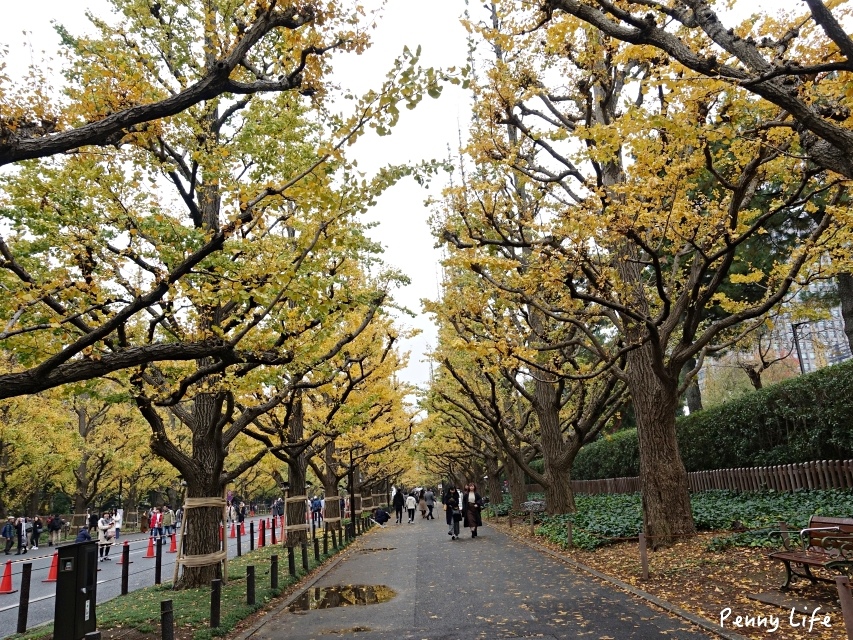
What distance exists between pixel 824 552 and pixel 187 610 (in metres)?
8.59

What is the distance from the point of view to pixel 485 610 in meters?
8.05

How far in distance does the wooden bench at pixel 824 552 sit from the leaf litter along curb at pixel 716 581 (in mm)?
214

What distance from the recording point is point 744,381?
3722 centimetres

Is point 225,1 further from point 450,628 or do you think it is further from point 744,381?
point 744,381

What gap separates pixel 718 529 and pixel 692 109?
7.75 meters

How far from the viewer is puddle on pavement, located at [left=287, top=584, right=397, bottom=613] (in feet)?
31.1

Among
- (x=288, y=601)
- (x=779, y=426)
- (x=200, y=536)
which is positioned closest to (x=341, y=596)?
(x=288, y=601)

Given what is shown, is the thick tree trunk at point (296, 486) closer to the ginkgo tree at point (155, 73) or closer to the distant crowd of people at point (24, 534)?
the ginkgo tree at point (155, 73)

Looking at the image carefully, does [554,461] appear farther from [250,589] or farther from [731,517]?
[250,589]

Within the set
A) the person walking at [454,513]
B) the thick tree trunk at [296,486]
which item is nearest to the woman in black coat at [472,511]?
the person walking at [454,513]

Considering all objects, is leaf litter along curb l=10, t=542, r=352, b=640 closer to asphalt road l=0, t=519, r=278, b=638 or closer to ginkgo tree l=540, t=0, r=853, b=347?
asphalt road l=0, t=519, r=278, b=638

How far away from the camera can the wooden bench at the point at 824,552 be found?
612cm

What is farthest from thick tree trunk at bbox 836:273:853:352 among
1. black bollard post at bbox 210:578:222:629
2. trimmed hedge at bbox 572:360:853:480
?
black bollard post at bbox 210:578:222:629

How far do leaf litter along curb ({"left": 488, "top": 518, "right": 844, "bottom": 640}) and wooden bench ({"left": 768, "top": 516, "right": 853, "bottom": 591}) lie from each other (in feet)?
0.70
